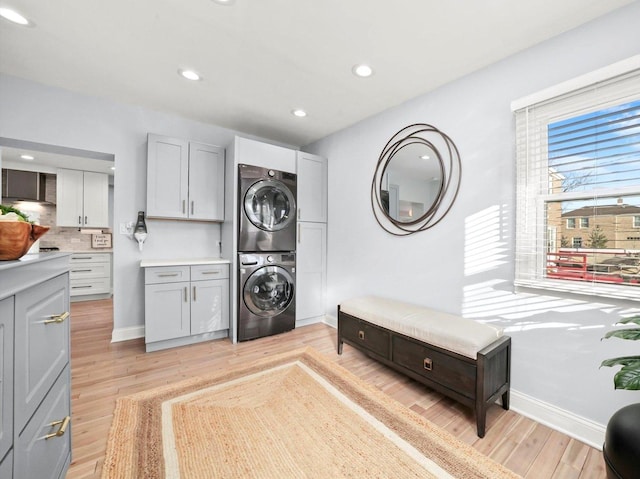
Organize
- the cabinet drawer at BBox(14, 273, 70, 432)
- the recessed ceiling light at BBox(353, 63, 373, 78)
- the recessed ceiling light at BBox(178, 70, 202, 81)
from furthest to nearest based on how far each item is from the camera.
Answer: the recessed ceiling light at BBox(178, 70, 202, 81)
the recessed ceiling light at BBox(353, 63, 373, 78)
the cabinet drawer at BBox(14, 273, 70, 432)

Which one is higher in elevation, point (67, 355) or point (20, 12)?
point (20, 12)

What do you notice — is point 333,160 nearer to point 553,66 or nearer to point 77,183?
point 553,66


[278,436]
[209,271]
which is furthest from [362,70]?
[278,436]

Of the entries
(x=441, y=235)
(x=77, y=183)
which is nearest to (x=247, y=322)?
(x=441, y=235)

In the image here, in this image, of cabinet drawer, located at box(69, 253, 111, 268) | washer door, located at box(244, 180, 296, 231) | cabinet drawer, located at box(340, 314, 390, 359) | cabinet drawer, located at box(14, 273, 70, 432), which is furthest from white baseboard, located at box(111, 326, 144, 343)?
cabinet drawer, located at box(69, 253, 111, 268)

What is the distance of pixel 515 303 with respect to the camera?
1.93 m

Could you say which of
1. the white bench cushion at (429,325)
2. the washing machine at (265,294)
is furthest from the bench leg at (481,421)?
the washing machine at (265,294)

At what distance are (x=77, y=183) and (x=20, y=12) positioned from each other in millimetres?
4116

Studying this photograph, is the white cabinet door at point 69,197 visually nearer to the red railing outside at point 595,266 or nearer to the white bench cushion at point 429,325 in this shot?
the white bench cushion at point 429,325

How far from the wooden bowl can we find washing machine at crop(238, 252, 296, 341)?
2133mm

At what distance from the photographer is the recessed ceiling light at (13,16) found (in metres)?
1.70

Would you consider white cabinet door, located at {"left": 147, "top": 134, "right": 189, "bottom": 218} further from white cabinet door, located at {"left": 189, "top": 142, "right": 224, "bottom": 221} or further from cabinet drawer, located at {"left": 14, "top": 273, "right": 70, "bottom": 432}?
cabinet drawer, located at {"left": 14, "top": 273, "right": 70, "bottom": 432}

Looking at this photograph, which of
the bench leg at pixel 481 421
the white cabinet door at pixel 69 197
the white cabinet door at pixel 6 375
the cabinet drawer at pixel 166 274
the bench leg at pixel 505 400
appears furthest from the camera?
the white cabinet door at pixel 69 197

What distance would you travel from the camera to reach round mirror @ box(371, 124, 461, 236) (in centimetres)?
237
